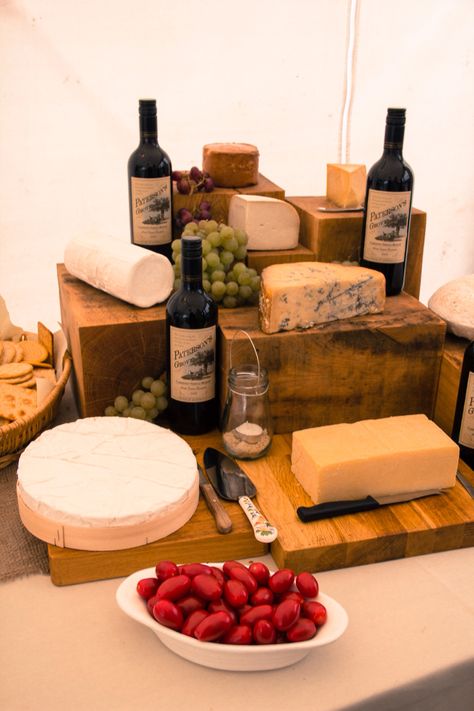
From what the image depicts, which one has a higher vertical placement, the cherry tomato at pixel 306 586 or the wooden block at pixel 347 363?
the wooden block at pixel 347 363

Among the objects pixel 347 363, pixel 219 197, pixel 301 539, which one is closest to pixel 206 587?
pixel 301 539

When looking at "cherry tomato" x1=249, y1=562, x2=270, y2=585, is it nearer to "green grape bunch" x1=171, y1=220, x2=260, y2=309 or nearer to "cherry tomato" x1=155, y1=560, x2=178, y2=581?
"cherry tomato" x1=155, y1=560, x2=178, y2=581

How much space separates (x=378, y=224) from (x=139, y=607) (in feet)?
2.93

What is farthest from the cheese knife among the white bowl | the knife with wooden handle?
the white bowl

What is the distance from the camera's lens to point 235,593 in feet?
2.94

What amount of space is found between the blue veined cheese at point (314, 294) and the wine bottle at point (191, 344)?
0.37 ft

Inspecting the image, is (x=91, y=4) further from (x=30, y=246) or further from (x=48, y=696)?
(x=48, y=696)

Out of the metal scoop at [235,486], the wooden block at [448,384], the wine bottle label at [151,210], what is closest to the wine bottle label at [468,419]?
the wooden block at [448,384]

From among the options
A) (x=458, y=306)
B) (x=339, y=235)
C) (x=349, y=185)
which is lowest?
(x=458, y=306)

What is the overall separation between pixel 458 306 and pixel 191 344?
58 cm

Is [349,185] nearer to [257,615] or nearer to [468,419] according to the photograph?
[468,419]

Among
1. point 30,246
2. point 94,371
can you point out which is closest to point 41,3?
point 30,246

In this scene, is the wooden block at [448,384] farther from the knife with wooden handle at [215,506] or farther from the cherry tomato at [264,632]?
the cherry tomato at [264,632]

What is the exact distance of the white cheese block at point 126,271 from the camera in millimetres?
1406
